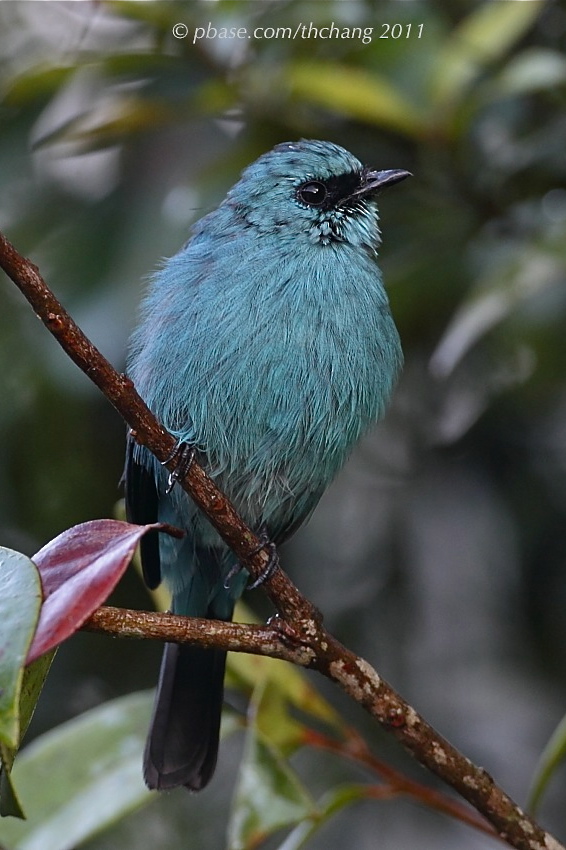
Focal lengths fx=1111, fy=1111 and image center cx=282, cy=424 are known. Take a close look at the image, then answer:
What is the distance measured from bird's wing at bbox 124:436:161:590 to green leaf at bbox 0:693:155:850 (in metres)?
0.52

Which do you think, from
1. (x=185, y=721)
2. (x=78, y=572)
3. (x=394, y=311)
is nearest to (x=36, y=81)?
(x=394, y=311)

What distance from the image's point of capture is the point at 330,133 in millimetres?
4535

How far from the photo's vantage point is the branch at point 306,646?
219cm

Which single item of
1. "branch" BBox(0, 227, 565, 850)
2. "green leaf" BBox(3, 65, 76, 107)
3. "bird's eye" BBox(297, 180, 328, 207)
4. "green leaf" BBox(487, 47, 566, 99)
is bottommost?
"branch" BBox(0, 227, 565, 850)

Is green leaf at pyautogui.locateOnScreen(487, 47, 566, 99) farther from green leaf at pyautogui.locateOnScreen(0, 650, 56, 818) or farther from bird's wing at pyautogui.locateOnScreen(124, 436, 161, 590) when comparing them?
green leaf at pyautogui.locateOnScreen(0, 650, 56, 818)

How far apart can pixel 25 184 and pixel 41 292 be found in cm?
272

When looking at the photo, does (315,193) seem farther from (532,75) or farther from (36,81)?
(36,81)

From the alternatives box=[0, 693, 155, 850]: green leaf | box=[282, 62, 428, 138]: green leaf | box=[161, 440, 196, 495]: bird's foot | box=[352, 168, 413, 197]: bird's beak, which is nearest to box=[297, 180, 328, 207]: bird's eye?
box=[352, 168, 413, 197]: bird's beak

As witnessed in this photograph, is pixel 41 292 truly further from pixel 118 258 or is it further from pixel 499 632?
pixel 499 632

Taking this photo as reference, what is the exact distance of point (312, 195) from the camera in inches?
138

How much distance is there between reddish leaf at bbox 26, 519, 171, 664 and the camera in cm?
170

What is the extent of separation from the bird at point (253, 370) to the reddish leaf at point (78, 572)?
0.94 metres

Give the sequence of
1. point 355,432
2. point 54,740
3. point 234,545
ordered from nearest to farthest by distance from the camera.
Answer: point 234,545 → point 54,740 → point 355,432

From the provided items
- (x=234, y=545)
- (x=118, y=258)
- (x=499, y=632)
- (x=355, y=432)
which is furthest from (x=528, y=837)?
(x=118, y=258)
